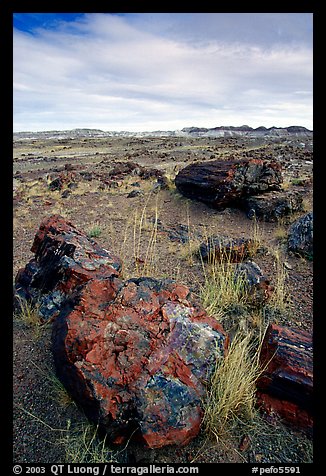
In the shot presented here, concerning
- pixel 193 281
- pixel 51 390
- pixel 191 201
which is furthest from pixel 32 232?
pixel 51 390

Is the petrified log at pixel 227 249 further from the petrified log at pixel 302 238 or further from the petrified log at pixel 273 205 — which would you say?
the petrified log at pixel 273 205

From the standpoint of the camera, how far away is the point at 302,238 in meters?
5.33

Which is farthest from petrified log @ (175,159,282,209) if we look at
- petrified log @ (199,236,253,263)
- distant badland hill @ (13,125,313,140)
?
distant badland hill @ (13,125,313,140)

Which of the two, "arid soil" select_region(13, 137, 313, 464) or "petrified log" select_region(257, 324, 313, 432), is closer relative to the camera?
"arid soil" select_region(13, 137, 313, 464)

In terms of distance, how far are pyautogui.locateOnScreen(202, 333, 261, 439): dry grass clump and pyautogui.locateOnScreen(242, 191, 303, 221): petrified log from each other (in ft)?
19.0

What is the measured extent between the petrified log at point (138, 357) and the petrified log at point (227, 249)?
2449mm

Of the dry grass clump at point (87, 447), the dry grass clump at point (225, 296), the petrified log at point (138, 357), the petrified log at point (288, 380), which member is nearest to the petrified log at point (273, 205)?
the dry grass clump at point (225, 296)

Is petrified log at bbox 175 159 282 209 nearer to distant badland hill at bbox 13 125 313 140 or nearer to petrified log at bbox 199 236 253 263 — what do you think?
petrified log at bbox 199 236 253 263

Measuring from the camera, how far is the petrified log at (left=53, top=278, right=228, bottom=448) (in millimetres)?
1921

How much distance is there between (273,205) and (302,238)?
99.5 inches

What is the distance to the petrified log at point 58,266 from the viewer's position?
3213 millimetres

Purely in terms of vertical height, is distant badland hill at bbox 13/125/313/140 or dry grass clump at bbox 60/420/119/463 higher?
distant badland hill at bbox 13/125/313/140

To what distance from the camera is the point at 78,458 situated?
194cm
